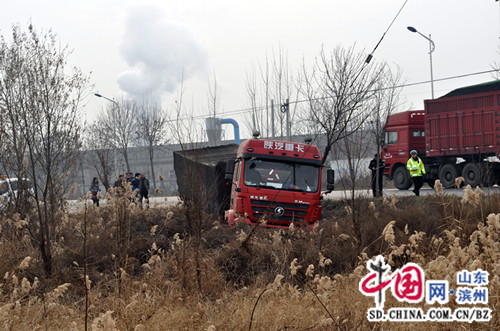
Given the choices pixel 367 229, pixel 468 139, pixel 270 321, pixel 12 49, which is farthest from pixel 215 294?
pixel 468 139

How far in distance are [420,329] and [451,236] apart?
5.30 ft

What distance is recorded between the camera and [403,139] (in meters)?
24.1

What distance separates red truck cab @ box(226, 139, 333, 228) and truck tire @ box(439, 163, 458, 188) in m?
11.9

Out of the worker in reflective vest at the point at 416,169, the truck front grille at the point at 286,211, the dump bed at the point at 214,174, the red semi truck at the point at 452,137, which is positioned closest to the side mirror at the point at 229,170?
the dump bed at the point at 214,174

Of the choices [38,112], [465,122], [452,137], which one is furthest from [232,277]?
[452,137]

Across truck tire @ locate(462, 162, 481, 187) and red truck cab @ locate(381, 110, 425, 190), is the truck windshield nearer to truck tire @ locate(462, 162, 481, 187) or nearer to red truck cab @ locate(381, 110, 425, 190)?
truck tire @ locate(462, 162, 481, 187)

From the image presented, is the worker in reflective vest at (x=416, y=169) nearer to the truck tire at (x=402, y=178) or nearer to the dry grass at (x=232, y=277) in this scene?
the dry grass at (x=232, y=277)

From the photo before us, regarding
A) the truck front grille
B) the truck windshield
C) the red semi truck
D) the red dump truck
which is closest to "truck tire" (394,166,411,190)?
the red semi truck

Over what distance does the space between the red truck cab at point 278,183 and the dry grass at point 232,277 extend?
99 cm

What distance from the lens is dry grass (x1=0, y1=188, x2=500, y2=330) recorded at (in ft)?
16.1

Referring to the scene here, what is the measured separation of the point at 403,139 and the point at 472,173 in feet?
11.2

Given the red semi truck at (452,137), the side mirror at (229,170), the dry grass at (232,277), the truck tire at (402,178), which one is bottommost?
the dry grass at (232,277)

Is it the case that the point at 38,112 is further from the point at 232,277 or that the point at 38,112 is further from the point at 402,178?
the point at 402,178

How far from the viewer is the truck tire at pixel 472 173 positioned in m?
21.3
